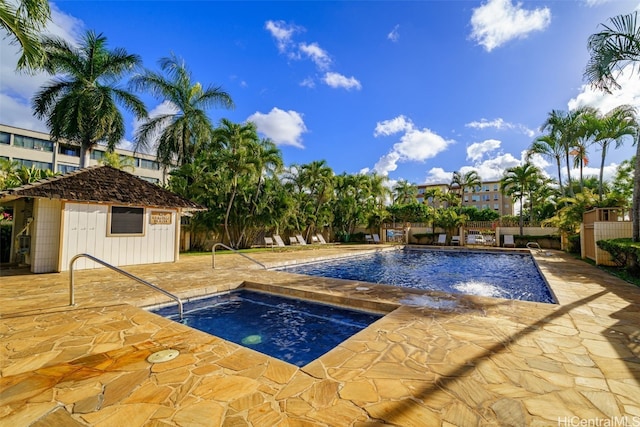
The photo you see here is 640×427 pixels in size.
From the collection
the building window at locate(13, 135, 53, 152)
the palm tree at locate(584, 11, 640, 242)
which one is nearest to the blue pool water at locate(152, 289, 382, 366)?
the palm tree at locate(584, 11, 640, 242)

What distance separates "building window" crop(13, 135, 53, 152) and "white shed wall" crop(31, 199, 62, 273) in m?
37.0

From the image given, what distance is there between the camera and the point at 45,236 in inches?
314

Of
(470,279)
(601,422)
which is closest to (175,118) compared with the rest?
(470,279)

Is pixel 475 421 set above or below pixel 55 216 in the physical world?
below

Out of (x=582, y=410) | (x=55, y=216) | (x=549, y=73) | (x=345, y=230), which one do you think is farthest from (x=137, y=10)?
A: (x=345, y=230)

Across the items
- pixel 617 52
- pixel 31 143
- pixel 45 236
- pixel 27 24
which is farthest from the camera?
pixel 31 143

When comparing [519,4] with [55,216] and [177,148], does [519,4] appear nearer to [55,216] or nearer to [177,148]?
[55,216]

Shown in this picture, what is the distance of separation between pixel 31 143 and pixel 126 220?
37.9 meters

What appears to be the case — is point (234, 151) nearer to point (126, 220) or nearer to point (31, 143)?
point (126, 220)

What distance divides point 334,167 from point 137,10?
1644cm

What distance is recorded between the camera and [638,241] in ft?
25.8

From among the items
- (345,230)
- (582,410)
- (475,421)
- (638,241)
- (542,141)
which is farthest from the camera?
(345,230)

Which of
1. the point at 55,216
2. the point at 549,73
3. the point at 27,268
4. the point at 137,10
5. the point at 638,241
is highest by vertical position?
the point at 137,10

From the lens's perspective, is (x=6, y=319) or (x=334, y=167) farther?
(x=334, y=167)
